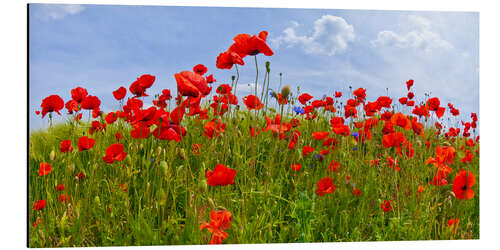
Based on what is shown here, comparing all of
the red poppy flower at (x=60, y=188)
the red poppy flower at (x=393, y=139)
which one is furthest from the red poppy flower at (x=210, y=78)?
the red poppy flower at (x=393, y=139)

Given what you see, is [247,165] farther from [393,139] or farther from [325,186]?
[393,139]

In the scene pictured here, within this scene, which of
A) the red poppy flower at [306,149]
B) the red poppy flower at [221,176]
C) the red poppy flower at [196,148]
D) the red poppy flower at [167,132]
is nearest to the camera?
the red poppy flower at [221,176]

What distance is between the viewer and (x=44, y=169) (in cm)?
204

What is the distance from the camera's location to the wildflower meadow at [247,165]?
1.97 m

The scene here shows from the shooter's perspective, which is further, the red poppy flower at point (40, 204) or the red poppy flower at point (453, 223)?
the red poppy flower at point (453, 223)

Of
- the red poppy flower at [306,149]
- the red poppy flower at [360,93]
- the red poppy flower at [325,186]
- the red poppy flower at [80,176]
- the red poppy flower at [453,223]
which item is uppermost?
the red poppy flower at [360,93]

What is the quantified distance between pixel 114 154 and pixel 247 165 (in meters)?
0.67

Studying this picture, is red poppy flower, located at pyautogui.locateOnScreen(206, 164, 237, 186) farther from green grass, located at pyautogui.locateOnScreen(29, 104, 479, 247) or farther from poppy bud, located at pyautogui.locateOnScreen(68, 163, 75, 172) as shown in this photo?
poppy bud, located at pyautogui.locateOnScreen(68, 163, 75, 172)

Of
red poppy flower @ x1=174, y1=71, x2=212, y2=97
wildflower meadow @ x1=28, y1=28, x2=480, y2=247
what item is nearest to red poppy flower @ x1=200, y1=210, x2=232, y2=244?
wildflower meadow @ x1=28, y1=28, x2=480, y2=247

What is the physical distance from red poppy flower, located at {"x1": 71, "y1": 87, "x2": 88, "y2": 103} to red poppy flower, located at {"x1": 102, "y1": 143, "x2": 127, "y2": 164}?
0.98ft

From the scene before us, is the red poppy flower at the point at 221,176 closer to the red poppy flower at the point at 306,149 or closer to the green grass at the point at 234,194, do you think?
the green grass at the point at 234,194

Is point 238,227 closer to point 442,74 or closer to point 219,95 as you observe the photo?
point 219,95

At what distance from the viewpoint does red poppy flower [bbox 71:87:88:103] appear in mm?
2102

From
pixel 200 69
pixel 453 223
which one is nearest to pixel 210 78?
pixel 200 69
